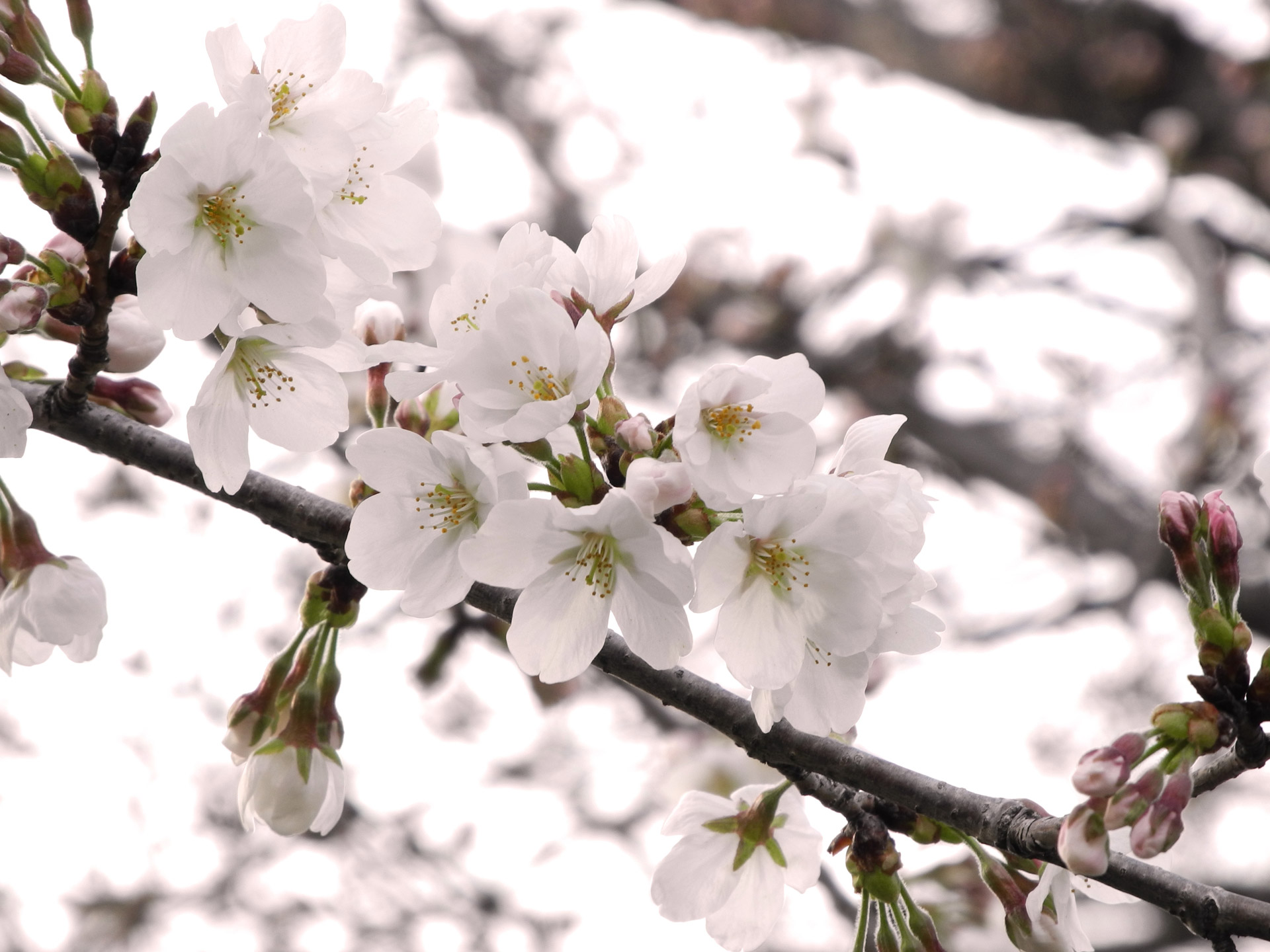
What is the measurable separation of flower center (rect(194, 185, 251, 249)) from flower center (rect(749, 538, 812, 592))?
720 millimetres

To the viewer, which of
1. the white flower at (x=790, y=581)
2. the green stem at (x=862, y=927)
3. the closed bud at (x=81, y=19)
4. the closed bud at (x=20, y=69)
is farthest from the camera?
the green stem at (x=862, y=927)

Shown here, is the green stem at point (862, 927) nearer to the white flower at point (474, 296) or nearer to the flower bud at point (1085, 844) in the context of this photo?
the flower bud at point (1085, 844)

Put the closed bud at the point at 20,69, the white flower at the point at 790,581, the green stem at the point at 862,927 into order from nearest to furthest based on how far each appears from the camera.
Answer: the white flower at the point at 790,581 → the closed bud at the point at 20,69 → the green stem at the point at 862,927

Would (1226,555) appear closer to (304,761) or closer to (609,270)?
(609,270)

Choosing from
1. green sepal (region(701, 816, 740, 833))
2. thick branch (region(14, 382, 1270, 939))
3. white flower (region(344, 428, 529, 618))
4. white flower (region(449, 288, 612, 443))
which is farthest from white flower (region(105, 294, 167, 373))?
green sepal (region(701, 816, 740, 833))

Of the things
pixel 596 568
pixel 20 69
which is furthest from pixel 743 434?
pixel 20 69

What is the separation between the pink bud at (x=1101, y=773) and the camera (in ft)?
3.82

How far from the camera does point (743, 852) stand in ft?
5.48

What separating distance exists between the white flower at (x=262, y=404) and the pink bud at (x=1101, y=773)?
1.05 meters

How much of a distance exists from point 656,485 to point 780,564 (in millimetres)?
199

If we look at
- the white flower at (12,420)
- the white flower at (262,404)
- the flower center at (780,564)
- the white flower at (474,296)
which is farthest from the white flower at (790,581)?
the white flower at (12,420)

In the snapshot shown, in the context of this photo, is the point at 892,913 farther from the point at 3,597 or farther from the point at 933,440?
the point at 933,440

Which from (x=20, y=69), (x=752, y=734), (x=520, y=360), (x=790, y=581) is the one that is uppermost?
(x=20, y=69)

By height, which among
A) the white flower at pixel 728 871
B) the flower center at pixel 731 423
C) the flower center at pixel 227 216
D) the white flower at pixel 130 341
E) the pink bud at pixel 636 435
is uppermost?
the flower center at pixel 227 216
